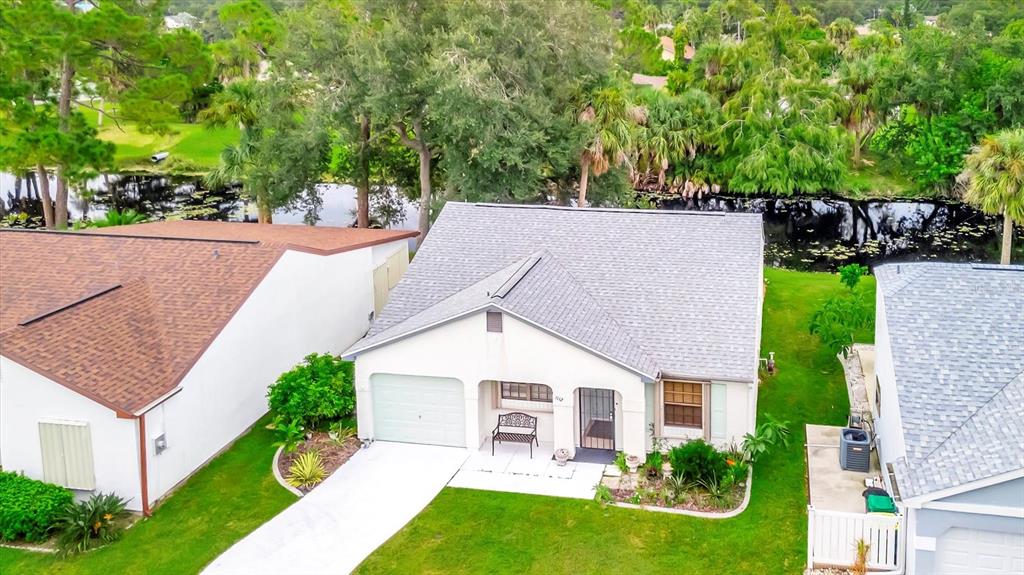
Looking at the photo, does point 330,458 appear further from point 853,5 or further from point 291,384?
point 853,5

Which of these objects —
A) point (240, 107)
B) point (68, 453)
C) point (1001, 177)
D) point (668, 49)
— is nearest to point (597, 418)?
point (68, 453)

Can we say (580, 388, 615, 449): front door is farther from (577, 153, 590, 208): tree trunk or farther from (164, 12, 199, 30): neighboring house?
(164, 12, 199, 30): neighboring house

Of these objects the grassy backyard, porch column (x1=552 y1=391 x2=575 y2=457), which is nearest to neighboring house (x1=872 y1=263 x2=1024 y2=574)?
the grassy backyard

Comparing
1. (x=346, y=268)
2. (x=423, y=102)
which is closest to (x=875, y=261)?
(x=423, y=102)

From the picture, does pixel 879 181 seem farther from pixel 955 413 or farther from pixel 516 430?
pixel 955 413

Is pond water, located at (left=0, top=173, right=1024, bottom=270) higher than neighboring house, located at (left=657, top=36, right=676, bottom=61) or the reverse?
the reverse

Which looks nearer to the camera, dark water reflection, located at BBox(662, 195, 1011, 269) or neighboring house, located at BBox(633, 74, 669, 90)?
dark water reflection, located at BBox(662, 195, 1011, 269)

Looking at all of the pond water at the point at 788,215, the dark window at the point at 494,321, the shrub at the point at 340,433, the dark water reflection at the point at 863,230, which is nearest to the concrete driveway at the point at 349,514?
the shrub at the point at 340,433
